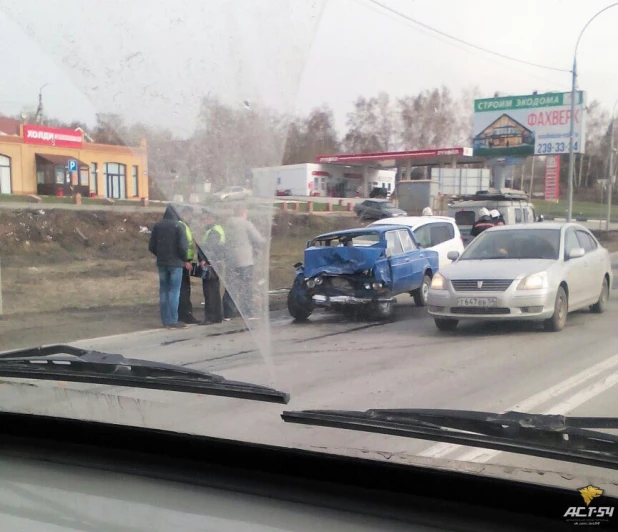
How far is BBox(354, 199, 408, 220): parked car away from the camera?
5980 mm

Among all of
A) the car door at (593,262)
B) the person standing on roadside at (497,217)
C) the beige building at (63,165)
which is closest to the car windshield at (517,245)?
the person standing on roadside at (497,217)

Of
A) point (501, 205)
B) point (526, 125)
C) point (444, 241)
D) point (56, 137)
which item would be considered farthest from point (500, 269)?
point (56, 137)

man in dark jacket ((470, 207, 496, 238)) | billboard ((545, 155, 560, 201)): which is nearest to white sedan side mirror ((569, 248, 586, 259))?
man in dark jacket ((470, 207, 496, 238))

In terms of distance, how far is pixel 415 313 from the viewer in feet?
22.9

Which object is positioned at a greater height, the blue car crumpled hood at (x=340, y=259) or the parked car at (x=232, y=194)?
the parked car at (x=232, y=194)

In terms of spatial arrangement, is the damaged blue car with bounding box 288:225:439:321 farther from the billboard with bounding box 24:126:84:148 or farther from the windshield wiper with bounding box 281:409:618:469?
the windshield wiper with bounding box 281:409:618:469

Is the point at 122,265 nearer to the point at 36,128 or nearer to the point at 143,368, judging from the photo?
the point at 36,128

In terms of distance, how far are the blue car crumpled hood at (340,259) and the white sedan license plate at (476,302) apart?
3.98 ft

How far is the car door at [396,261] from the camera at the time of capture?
717 cm

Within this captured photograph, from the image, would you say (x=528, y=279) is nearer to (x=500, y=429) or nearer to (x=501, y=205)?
(x=501, y=205)

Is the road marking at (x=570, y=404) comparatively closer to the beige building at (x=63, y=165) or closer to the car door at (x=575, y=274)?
the car door at (x=575, y=274)

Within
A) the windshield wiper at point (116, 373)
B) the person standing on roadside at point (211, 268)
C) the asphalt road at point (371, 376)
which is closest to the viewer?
the asphalt road at point (371, 376)

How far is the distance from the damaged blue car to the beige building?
1.70 m

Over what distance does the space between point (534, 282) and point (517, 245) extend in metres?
0.62
